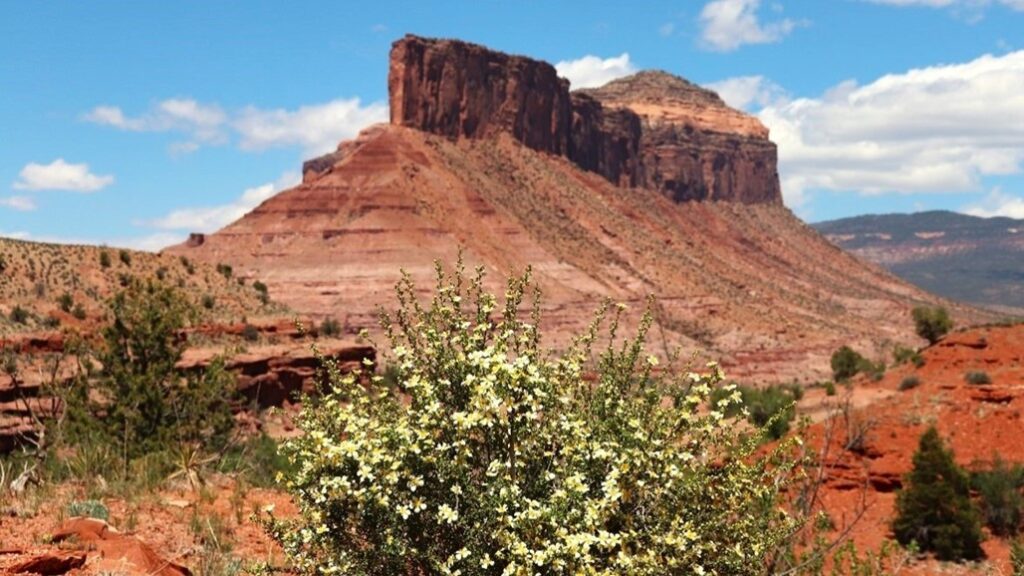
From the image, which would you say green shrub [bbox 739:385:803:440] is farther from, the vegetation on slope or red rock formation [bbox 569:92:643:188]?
red rock formation [bbox 569:92:643:188]

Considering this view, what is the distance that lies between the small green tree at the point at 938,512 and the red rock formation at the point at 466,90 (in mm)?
96157

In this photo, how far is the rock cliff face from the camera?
4486 inches

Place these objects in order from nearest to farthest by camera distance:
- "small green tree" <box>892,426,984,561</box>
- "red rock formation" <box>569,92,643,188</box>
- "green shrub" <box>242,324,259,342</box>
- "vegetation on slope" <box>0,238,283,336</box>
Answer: "small green tree" <box>892,426,984,561</box>, "vegetation on slope" <box>0,238,283,336</box>, "green shrub" <box>242,324,259,342</box>, "red rock formation" <box>569,92,643,188</box>

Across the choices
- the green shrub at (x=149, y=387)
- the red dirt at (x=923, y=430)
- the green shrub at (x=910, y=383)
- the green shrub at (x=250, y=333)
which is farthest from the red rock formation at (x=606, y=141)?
the green shrub at (x=149, y=387)

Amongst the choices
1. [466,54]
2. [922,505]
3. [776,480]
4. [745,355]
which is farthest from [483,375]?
[466,54]

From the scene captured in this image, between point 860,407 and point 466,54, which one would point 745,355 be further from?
point 466,54

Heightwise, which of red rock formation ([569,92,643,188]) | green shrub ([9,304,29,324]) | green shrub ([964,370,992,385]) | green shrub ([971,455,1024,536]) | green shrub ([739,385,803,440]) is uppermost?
red rock formation ([569,92,643,188])

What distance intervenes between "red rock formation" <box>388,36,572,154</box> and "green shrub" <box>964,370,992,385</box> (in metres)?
87.0

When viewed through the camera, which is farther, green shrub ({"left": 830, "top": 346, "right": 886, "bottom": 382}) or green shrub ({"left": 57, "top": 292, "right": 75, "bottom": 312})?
green shrub ({"left": 830, "top": 346, "right": 886, "bottom": 382})

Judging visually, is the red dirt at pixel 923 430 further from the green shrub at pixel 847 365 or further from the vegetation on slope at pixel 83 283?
the vegetation on slope at pixel 83 283

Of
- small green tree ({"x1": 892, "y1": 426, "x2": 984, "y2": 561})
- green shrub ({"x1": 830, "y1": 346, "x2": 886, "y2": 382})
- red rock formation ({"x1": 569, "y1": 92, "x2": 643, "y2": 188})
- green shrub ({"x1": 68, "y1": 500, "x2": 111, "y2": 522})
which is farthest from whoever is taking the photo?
red rock formation ({"x1": 569, "y1": 92, "x2": 643, "y2": 188})

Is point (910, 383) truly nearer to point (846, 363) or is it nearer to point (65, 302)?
point (846, 363)

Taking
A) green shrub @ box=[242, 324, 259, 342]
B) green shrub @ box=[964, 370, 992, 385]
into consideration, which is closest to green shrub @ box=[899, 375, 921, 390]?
green shrub @ box=[964, 370, 992, 385]

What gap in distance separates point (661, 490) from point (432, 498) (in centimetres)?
156
